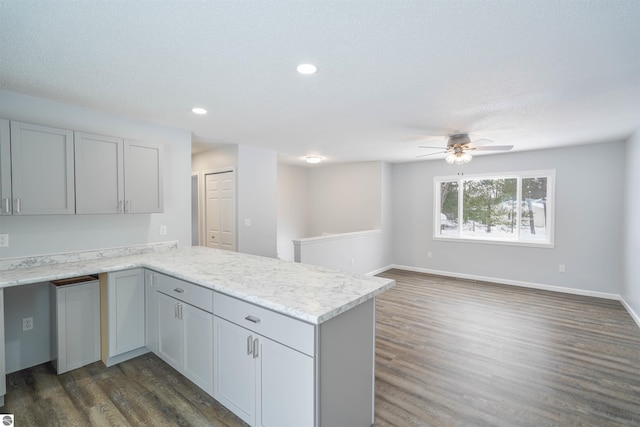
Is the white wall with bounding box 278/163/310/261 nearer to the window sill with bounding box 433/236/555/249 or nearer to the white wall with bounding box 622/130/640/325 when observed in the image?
the window sill with bounding box 433/236/555/249

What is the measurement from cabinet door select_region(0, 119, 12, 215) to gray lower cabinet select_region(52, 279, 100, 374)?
2.46 feet

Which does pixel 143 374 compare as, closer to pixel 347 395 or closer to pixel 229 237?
pixel 347 395

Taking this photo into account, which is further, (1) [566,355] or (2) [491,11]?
(1) [566,355]

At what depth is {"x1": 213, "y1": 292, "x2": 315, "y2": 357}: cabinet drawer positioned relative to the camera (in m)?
1.54

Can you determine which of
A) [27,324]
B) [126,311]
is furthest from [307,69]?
[27,324]

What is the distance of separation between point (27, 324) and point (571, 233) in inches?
281

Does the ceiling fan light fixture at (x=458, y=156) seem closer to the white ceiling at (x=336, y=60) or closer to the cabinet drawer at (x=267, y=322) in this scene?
the white ceiling at (x=336, y=60)

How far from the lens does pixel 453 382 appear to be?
2.48 metres

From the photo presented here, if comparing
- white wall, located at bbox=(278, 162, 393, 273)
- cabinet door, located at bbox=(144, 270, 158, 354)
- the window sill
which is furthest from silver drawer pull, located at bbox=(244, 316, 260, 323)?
the window sill

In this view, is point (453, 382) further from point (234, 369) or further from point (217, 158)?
point (217, 158)

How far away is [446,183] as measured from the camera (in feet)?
20.5

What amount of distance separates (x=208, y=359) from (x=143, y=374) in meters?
0.90

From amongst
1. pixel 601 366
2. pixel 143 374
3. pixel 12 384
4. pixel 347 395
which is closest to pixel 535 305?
pixel 601 366

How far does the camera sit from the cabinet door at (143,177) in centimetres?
302
